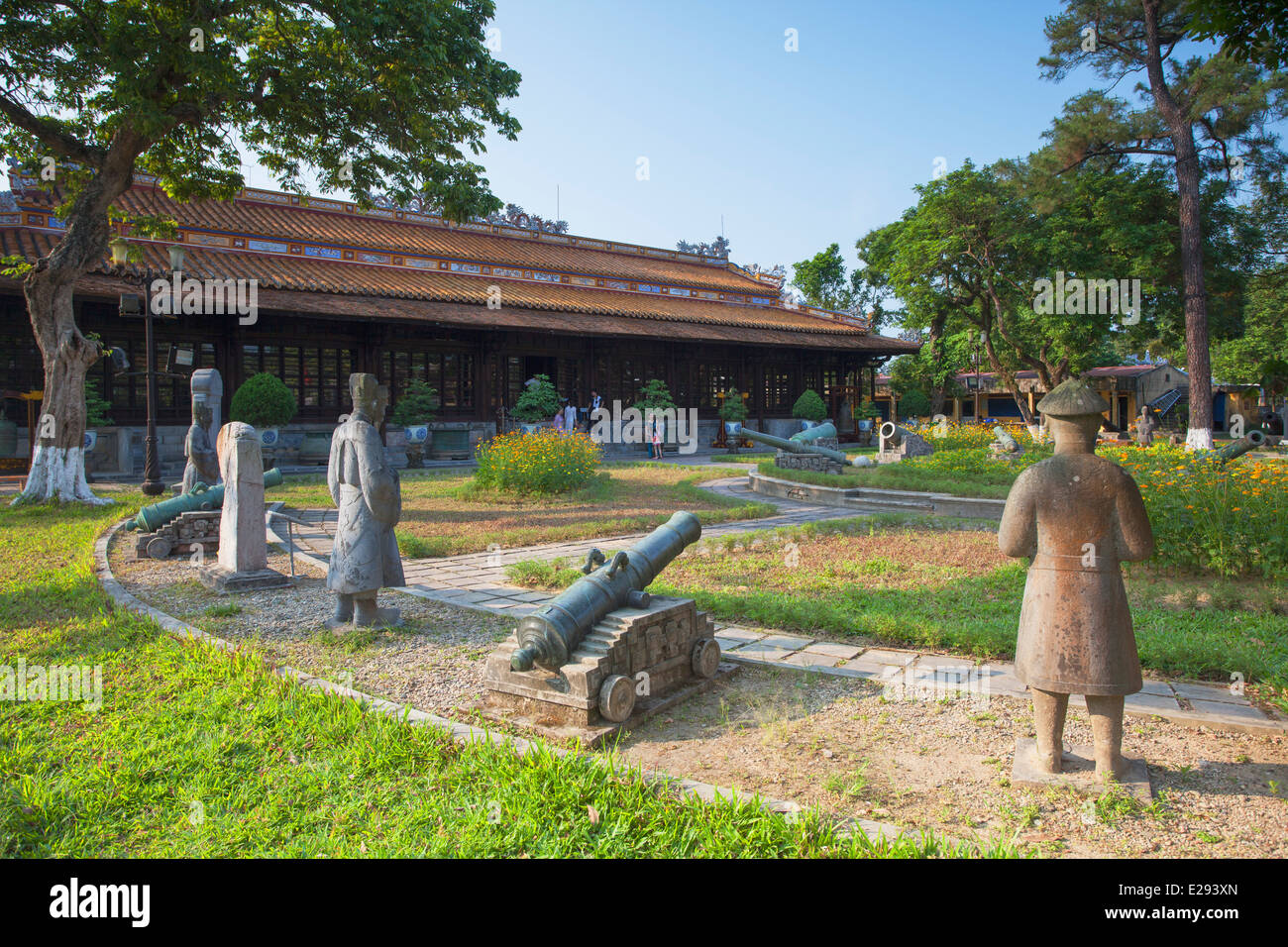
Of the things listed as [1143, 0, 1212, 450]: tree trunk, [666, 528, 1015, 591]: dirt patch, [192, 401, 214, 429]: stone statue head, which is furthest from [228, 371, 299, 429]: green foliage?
[1143, 0, 1212, 450]: tree trunk

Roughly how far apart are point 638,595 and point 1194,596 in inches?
182

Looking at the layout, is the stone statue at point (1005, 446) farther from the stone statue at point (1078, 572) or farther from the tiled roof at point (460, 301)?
the stone statue at point (1078, 572)

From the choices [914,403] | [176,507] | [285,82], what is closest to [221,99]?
[285,82]

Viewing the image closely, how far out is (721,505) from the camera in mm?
11836

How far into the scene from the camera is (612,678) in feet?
11.9

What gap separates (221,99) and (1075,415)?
39.9ft

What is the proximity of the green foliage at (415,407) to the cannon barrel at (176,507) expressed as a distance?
10.6 m

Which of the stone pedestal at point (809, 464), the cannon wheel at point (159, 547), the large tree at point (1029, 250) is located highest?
the large tree at point (1029, 250)

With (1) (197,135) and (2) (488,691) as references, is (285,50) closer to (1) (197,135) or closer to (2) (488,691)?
(1) (197,135)

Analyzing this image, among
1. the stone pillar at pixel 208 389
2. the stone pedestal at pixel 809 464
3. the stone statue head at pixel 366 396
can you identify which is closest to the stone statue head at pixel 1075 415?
the stone statue head at pixel 366 396

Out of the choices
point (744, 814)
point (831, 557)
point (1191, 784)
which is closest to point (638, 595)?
point (744, 814)

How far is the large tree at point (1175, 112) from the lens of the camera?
60.8 feet

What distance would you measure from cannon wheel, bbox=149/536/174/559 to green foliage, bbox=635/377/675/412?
54.1 feet
